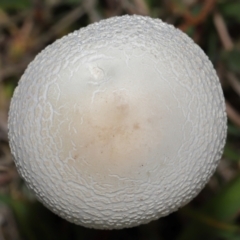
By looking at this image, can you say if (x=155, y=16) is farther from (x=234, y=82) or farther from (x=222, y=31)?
(x=234, y=82)

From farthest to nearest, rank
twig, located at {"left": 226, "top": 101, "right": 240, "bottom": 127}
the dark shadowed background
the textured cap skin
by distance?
twig, located at {"left": 226, "top": 101, "right": 240, "bottom": 127}
the dark shadowed background
the textured cap skin

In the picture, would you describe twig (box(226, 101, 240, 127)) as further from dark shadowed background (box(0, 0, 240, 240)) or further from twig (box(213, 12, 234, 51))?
twig (box(213, 12, 234, 51))

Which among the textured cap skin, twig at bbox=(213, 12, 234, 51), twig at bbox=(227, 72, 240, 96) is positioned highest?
twig at bbox=(213, 12, 234, 51)

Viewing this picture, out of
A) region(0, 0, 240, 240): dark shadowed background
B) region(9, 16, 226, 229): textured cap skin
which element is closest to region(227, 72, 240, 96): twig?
region(0, 0, 240, 240): dark shadowed background

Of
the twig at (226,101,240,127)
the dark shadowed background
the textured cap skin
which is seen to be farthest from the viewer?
the twig at (226,101,240,127)

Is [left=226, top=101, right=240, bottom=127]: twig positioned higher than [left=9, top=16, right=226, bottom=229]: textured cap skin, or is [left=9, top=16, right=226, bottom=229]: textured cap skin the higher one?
[left=226, top=101, right=240, bottom=127]: twig

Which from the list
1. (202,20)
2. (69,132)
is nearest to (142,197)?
(69,132)

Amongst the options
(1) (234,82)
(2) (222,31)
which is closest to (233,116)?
(1) (234,82)

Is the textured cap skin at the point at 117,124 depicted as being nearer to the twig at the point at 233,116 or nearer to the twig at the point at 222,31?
the twig at the point at 233,116
